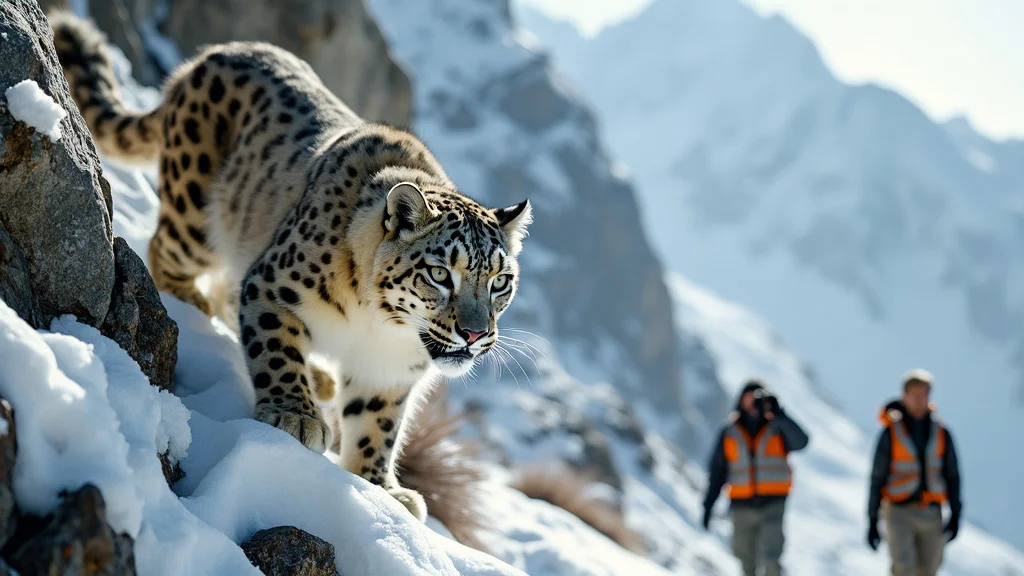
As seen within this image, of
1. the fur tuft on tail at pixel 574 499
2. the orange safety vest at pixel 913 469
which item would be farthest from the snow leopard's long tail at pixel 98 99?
the orange safety vest at pixel 913 469

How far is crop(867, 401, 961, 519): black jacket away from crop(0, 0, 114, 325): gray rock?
280 inches

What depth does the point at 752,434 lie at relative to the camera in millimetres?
8992

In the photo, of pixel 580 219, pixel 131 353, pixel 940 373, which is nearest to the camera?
pixel 131 353

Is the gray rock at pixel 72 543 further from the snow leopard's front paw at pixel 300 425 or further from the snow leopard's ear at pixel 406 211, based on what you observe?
the snow leopard's ear at pixel 406 211

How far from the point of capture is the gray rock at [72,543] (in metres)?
2.42

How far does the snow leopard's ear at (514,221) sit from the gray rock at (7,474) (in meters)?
2.70

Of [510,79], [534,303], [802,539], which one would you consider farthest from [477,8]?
[802,539]

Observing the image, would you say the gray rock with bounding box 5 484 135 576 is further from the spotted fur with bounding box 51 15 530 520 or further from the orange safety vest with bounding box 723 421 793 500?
the orange safety vest with bounding box 723 421 793 500

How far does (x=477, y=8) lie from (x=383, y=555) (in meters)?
88.9

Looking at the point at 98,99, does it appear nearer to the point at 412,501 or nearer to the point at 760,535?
the point at 412,501

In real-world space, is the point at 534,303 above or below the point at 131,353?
above

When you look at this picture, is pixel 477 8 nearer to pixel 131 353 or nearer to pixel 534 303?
pixel 534 303

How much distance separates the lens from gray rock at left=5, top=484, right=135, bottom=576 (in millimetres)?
2422

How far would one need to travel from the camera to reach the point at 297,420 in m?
4.30
